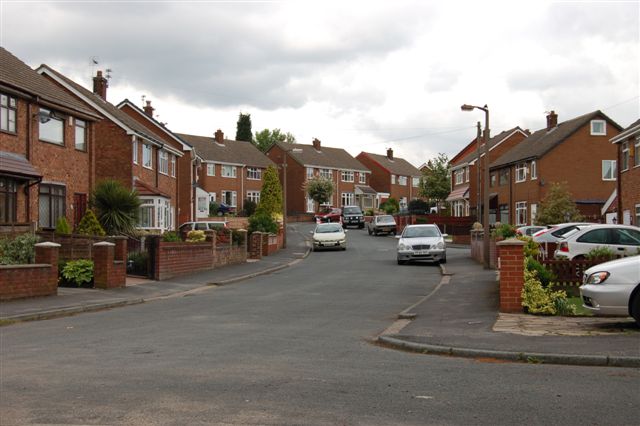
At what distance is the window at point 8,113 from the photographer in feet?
77.9

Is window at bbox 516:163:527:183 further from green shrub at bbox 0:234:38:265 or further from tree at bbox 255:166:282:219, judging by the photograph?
Result: green shrub at bbox 0:234:38:265

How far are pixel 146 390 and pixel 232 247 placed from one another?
79.5 feet

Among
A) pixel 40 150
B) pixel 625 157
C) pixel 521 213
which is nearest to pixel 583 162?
pixel 521 213

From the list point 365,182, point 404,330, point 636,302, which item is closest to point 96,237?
point 404,330

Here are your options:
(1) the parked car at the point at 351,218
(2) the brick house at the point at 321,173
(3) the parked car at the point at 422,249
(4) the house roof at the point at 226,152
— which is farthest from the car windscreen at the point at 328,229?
(2) the brick house at the point at 321,173

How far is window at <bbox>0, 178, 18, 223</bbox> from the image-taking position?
76.3 feet

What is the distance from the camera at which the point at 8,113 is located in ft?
79.2

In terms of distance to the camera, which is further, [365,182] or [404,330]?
[365,182]

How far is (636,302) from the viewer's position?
1077 centimetres

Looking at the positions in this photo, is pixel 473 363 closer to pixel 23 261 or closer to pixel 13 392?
pixel 13 392

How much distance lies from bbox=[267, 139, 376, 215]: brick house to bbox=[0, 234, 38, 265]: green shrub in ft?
203

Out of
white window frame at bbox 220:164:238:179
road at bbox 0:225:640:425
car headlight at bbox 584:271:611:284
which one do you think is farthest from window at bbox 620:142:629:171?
white window frame at bbox 220:164:238:179

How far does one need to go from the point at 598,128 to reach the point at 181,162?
29.2m

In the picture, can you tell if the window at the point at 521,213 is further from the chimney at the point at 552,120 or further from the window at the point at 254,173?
the window at the point at 254,173
